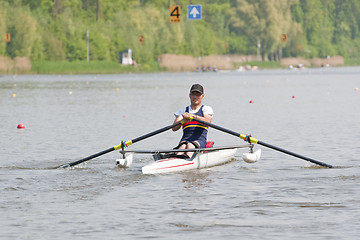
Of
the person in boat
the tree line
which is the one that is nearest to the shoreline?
the tree line

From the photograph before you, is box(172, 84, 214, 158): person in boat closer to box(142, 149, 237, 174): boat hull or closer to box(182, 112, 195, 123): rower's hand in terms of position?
box(182, 112, 195, 123): rower's hand

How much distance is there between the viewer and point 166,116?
3347 cm

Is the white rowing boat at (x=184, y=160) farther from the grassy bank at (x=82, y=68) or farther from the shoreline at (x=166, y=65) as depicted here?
the grassy bank at (x=82, y=68)

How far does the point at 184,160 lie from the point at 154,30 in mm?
112846

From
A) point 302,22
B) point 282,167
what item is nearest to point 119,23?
point 302,22

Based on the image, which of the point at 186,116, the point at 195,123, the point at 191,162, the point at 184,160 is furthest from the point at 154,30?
the point at 184,160

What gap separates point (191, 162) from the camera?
1714cm

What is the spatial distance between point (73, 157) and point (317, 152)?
19.2 feet

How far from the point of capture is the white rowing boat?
16547 mm

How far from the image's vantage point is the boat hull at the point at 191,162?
16.5 meters

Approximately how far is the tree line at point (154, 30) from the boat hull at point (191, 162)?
8523cm

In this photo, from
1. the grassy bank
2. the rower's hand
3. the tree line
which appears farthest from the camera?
the tree line

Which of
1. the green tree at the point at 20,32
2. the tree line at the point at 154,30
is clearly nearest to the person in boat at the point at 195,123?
the tree line at the point at 154,30

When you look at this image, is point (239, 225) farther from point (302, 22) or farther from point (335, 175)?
point (302, 22)
